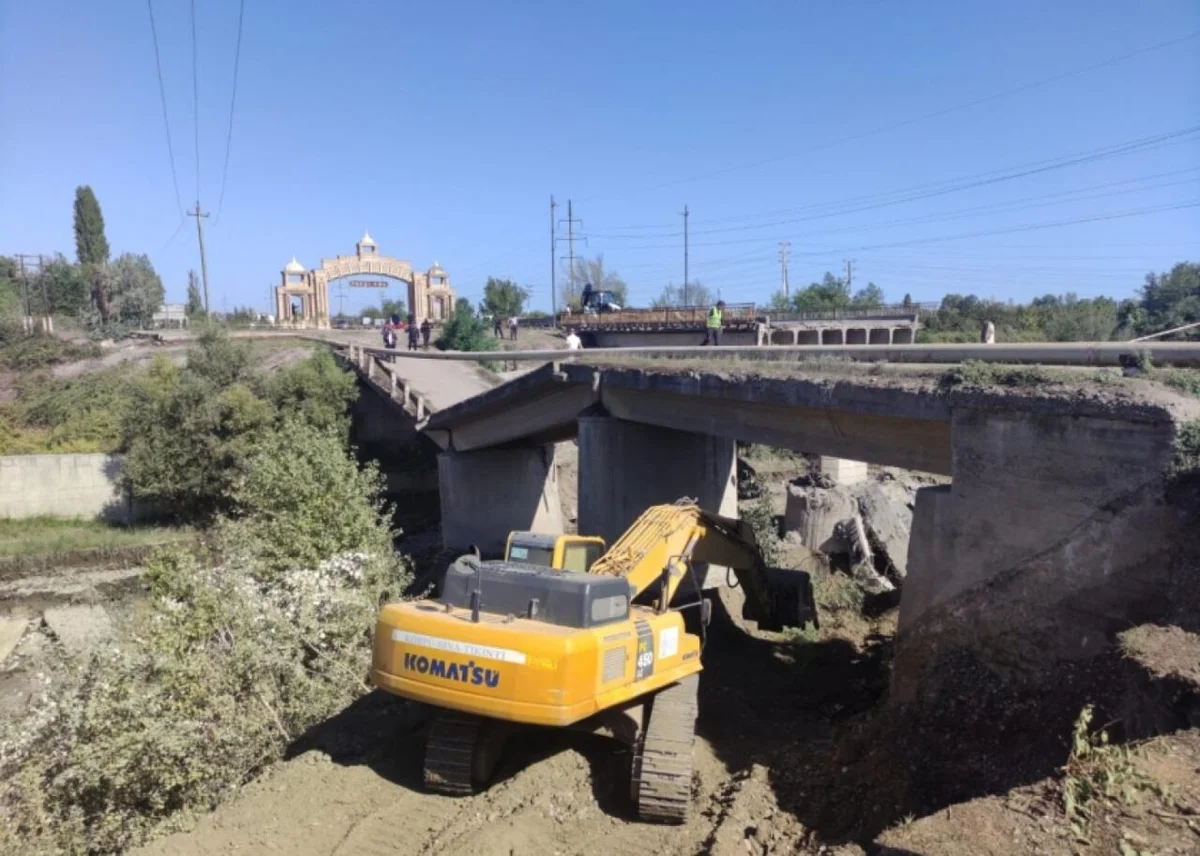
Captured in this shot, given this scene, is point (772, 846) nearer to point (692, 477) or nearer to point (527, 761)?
point (527, 761)

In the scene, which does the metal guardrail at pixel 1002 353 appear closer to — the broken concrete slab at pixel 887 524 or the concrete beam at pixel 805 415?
the concrete beam at pixel 805 415

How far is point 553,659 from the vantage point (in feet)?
23.7

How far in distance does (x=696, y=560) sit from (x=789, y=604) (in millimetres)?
3346

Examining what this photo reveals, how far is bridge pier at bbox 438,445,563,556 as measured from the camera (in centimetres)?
2533

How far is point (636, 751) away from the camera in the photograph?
Result: 8.16 m

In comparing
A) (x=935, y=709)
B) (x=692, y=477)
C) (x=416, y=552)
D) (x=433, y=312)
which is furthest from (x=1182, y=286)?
(x=433, y=312)

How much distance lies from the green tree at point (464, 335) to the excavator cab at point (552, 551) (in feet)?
114

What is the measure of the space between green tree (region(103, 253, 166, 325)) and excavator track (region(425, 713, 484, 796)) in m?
59.2

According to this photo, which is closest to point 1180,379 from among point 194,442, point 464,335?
point 194,442

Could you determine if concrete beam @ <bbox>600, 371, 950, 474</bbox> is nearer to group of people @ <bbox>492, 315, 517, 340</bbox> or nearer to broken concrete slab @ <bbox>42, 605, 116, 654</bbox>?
broken concrete slab @ <bbox>42, 605, 116, 654</bbox>

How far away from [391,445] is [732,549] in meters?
26.6

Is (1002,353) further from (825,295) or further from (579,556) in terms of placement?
(825,295)

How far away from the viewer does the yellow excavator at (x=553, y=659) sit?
24.1 ft

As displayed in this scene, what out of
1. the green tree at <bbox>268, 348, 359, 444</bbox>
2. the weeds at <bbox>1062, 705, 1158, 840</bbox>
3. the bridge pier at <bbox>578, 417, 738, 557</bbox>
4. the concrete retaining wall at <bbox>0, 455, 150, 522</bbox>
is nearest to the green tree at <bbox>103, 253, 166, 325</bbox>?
the concrete retaining wall at <bbox>0, 455, 150, 522</bbox>
